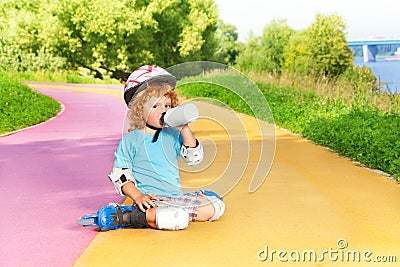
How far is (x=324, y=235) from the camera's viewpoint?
607 cm

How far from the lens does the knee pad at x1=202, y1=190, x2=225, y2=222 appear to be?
21.3 ft

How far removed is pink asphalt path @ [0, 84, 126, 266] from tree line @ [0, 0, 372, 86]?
87.3 feet

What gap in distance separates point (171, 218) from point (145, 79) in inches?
45.8

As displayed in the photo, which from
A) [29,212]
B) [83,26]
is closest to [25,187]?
[29,212]

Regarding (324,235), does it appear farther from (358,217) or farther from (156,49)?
(156,49)

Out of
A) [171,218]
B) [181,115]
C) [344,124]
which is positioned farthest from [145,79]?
[344,124]

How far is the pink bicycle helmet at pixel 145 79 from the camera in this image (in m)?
6.02

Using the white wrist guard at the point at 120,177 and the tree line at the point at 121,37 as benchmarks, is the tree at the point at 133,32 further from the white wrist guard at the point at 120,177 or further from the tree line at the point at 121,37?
the white wrist guard at the point at 120,177

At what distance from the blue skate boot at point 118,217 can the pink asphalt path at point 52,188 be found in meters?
0.16

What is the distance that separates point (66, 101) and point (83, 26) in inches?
959

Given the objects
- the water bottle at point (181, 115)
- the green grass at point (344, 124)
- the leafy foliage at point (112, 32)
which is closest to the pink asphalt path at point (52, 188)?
the water bottle at point (181, 115)

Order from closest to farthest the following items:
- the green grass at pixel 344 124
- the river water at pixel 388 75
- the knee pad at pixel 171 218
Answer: the knee pad at pixel 171 218
the green grass at pixel 344 124
the river water at pixel 388 75

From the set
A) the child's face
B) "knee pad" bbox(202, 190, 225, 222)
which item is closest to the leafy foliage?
"knee pad" bbox(202, 190, 225, 222)

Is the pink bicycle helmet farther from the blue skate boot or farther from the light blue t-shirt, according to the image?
the blue skate boot
